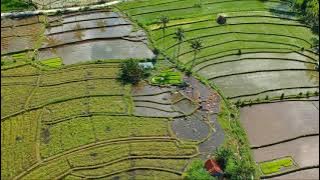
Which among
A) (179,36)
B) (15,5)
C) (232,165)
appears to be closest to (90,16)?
(15,5)

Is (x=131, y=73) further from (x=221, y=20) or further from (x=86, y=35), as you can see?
(x=221, y=20)

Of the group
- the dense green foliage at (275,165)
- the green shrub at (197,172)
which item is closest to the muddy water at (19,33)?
the green shrub at (197,172)

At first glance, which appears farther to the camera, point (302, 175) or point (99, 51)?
point (99, 51)

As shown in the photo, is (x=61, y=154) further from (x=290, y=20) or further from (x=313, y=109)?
(x=290, y=20)

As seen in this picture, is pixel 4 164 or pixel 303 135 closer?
pixel 4 164

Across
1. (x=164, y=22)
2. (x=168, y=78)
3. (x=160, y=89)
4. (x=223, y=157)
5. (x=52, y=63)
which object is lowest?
(x=223, y=157)

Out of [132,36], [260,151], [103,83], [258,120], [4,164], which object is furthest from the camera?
[132,36]

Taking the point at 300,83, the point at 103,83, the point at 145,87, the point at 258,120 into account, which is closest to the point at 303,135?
the point at 258,120
